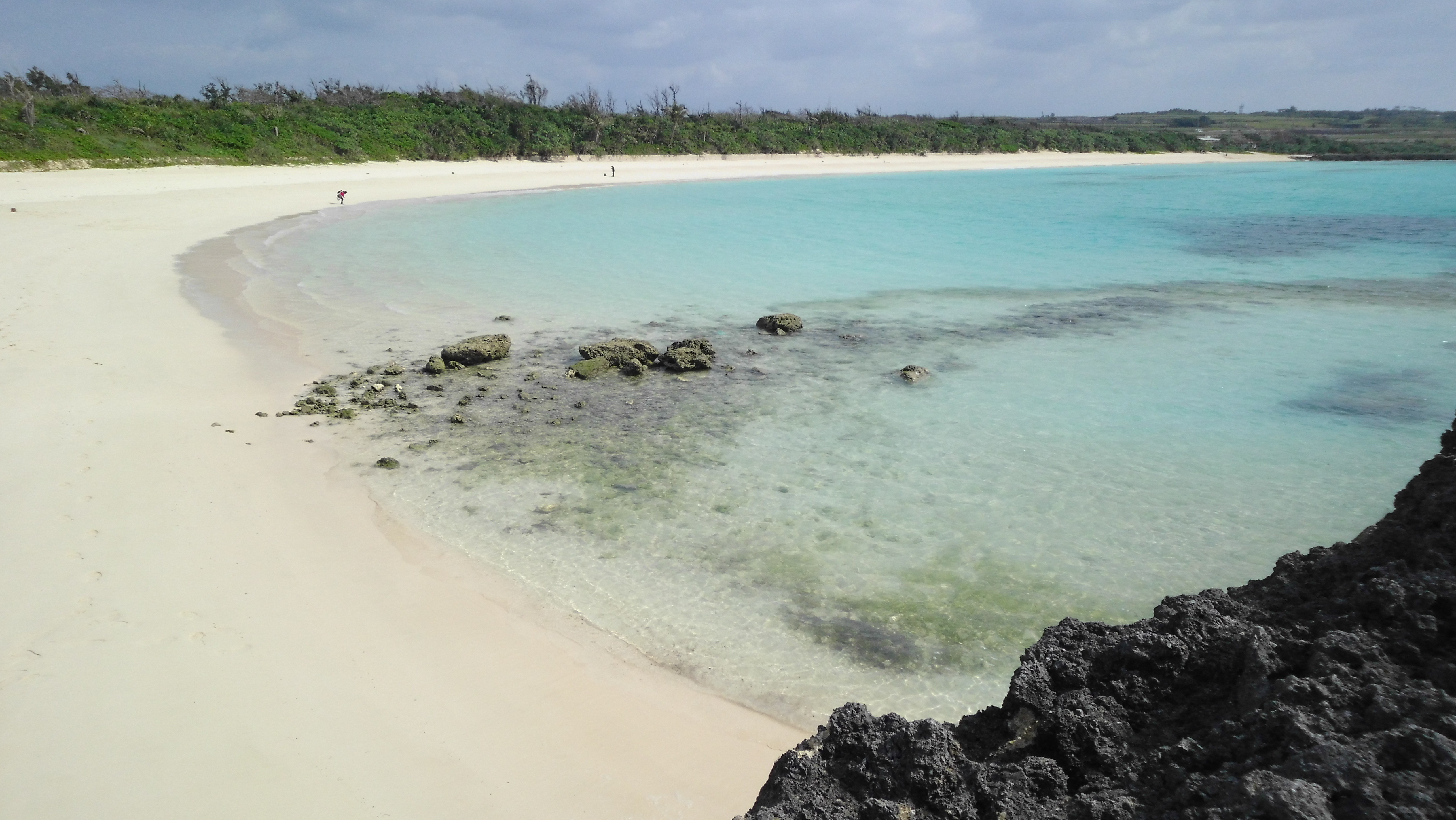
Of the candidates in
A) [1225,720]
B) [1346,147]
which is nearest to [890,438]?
[1225,720]

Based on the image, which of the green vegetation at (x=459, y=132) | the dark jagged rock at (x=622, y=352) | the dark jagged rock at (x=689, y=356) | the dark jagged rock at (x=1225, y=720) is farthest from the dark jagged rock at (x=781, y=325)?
the green vegetation at (x=459, y=132)

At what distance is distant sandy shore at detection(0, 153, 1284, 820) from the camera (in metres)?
3.53

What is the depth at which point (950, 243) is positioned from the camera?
22.5 m

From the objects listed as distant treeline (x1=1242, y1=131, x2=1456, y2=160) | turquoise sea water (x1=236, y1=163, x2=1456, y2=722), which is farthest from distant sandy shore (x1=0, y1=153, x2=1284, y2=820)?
distant treeline (x1=1242, y1=131, x2=1456, y2=160)

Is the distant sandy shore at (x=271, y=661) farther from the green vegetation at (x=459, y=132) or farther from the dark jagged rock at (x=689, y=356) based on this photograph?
the green vegetation at (x=459, y=132)

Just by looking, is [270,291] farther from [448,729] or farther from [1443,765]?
[1443,765]

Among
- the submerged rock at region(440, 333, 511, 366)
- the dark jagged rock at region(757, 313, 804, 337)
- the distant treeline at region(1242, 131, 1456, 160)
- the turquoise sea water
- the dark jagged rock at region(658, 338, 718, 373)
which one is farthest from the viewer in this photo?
the distant treeline at region(1242, 131, 1456, 160)

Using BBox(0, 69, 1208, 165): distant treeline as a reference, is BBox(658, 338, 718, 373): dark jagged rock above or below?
below

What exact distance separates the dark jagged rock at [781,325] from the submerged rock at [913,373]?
2.24m

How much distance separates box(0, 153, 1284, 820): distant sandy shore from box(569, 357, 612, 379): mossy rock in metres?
2.88

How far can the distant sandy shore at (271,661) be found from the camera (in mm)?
3529

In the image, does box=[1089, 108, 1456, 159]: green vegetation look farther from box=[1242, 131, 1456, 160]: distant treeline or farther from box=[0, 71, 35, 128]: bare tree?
box=[0, 71, 35, 128]: bare tree

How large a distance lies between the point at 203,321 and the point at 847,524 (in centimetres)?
983

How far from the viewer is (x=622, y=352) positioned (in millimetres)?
9891
